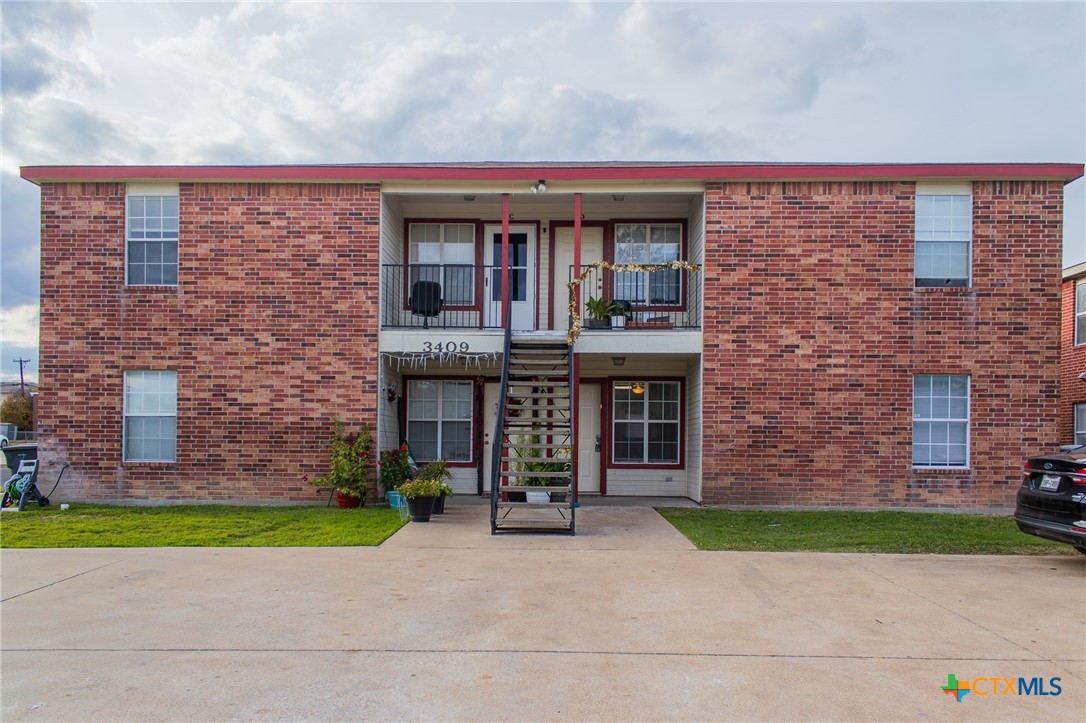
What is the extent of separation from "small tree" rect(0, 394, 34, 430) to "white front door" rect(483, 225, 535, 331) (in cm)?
5316

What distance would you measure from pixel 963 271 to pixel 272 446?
1135 centimetres

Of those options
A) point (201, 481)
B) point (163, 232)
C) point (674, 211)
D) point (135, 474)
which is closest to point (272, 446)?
point (201, 481)

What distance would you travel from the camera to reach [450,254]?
13.9 metres

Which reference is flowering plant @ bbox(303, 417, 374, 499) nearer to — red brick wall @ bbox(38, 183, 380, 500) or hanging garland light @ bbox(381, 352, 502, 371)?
red brick wall @ bbox(38, 183, 380, 500)

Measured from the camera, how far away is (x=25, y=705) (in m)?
3.98

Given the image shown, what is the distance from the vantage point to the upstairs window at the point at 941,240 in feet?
39.2

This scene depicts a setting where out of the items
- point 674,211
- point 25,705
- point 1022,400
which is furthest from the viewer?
point 674,211

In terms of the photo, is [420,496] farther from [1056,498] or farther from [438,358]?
[1056,498]

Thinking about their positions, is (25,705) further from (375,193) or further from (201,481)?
(375,193)

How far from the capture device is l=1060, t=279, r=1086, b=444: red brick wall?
53.8 feet

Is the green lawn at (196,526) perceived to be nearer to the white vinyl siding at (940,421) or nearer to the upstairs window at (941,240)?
the white vinyl siding at (940,421)

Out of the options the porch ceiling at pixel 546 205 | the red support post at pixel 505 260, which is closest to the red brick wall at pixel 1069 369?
the porch ceiling at pixel 546 205

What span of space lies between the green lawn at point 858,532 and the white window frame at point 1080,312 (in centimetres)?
799

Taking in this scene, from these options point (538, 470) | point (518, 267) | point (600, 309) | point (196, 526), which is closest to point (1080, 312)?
point (600, 309)
